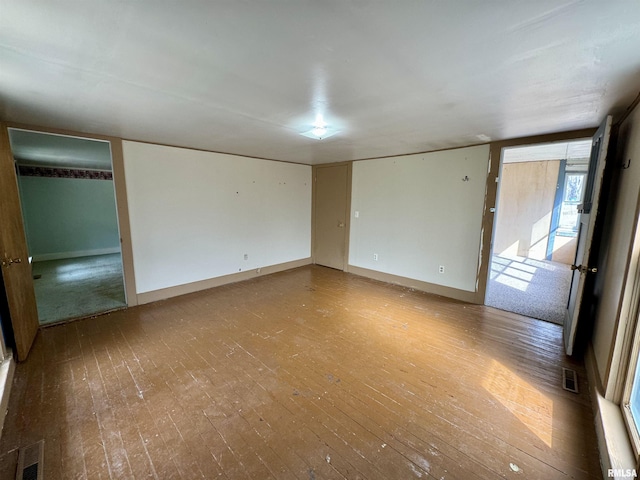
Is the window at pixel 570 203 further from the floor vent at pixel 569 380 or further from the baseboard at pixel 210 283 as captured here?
the baseboard at pixel 210 283

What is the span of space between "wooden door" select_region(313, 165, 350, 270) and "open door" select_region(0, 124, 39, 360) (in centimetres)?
433

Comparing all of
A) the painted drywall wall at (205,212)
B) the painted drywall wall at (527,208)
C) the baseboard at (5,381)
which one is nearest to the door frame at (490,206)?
the painted drywall wall at (527,208)

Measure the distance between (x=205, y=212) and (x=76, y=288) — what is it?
2459 mm

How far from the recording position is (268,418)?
67.7 inches

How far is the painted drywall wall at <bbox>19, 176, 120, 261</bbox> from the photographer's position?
5946mm

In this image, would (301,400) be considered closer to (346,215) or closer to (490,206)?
(490,206)

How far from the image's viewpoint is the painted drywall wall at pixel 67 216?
234 inches

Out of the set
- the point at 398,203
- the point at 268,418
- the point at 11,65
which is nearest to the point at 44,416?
the point at 268,418

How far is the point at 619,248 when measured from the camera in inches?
73.4

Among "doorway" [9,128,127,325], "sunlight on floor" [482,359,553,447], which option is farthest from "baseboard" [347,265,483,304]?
"doorway" [9,128,127,325]

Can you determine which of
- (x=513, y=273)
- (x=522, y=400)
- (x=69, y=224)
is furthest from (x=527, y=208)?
(x=69, y=224)

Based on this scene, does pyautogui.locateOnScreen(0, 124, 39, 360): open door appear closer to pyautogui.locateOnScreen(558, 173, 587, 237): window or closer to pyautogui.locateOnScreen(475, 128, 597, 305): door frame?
pyautogui.locateOnScreen(475, 128, 597, 305): door frame

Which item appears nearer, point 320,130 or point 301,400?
point 301,400

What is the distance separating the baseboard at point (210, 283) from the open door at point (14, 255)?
1.14m
